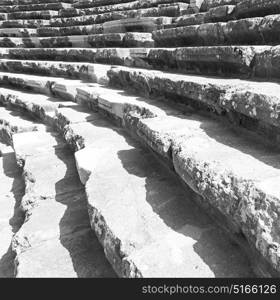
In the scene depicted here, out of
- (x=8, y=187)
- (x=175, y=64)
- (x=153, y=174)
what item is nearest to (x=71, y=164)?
(x=8, y=187)

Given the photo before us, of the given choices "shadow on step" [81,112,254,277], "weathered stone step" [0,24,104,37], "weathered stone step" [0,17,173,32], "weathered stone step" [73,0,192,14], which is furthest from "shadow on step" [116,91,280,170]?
"weathered stone step" [0,24,104,37]

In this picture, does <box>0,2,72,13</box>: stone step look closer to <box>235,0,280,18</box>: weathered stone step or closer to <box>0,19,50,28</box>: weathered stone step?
<box>0,19,50,28</box>: weathered stone step

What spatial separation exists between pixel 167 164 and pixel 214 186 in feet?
2.50

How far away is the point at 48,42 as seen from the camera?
24.2ft

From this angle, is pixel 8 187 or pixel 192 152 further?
pixel 8 187

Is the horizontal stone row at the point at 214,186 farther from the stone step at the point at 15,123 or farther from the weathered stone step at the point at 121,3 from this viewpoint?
the weathered stone step at the point at 121,3

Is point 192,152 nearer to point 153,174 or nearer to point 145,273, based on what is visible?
point 153,174

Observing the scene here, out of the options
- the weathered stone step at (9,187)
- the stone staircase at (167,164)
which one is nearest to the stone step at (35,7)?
the weathered stone step at (9,187)

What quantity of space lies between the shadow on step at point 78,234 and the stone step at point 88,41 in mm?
3048

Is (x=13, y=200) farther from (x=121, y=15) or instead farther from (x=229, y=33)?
(x=121, y=15)

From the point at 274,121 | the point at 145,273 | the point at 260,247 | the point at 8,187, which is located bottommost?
the point at 8,187

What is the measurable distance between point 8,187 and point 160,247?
89.9 inches

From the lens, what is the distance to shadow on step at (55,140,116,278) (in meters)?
1.78
